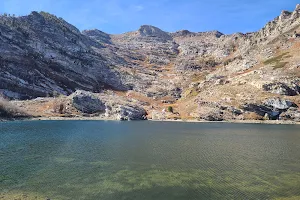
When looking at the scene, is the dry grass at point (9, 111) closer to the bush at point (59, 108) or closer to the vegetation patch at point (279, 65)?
the bush at point (59, 108)

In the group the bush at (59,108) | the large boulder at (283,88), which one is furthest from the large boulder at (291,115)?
the bush at (59,108)

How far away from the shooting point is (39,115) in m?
151

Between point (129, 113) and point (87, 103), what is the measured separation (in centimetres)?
3037

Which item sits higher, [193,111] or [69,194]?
[193,111]

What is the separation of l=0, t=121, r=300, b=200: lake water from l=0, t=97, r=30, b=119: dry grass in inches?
2790

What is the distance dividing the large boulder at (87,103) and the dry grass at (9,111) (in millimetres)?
34616

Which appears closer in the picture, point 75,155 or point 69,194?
point 69,194

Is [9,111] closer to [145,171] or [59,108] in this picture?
[59,108]

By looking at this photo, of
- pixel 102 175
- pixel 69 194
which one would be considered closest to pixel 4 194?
pixel 69 194

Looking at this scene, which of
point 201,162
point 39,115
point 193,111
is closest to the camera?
point 201,162

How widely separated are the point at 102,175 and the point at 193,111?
432 feet

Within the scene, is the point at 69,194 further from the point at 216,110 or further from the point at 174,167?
the point at 216,110

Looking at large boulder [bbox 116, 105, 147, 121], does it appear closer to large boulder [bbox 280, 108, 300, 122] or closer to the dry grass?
the dry grass

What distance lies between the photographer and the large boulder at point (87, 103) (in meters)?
172
